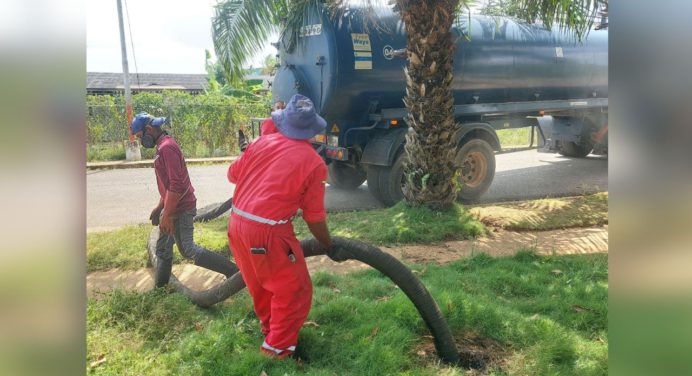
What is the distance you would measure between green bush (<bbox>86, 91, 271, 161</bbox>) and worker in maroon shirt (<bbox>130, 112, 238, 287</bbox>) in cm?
1120

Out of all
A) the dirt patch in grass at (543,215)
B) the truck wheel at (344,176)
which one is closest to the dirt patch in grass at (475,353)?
the dirt patch in grass at (543,215)

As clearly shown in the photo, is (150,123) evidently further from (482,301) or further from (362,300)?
(482,301)

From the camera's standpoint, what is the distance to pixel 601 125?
1300 centimetres

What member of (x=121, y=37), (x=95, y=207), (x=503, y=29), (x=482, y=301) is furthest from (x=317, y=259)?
(x=121, y=37)

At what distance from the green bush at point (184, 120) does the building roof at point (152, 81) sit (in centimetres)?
1113

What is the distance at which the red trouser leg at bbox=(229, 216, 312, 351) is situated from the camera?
347cm

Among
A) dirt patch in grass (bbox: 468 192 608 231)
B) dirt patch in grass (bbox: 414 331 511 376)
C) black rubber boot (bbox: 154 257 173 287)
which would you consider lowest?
dirt patch in grass (bbox: 414 331 511 376)

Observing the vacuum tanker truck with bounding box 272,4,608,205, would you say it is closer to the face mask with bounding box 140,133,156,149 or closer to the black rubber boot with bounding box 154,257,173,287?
the face mask with bounding box 140,133,156,149

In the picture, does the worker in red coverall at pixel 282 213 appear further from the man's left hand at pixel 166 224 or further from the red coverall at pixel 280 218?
the man's left hand at pixel 166 224

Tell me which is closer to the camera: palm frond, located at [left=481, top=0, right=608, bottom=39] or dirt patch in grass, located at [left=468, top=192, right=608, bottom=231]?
palm frond, located at [left=481, top=0, right=608, bottom=39]

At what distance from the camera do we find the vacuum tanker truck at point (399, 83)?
28.5ft

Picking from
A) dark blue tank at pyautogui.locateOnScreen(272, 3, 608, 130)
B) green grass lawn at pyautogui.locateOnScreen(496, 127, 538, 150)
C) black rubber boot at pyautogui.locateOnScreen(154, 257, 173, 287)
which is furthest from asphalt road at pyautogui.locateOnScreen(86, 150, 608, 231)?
black rubber boot at pyautogui.locateOnScreen(154, 257, 173, 287)

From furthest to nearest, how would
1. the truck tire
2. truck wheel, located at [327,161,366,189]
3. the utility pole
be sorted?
the utility pole
truck wheel, located at [327,161,366,189]
the truck tire

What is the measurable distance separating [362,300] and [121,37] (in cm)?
1067
